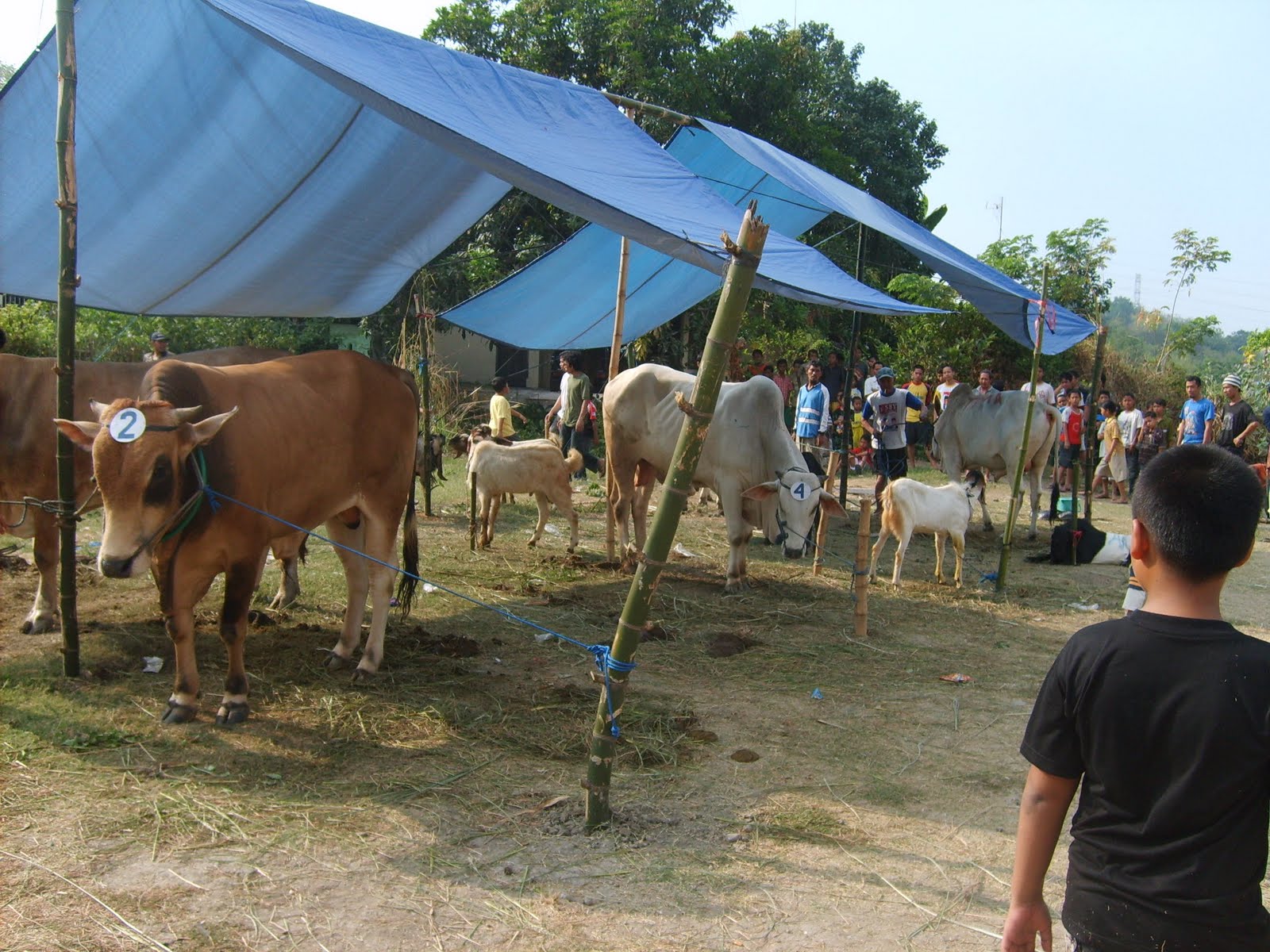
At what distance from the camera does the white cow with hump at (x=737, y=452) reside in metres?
8.14

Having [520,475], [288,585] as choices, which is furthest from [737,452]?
[288,585]

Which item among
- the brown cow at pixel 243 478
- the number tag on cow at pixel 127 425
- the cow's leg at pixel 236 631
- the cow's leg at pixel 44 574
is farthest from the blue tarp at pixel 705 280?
the number tag on cow at pixel 127 425

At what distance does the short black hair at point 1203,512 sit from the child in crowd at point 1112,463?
14.4 meters

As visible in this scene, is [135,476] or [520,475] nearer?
[135,476]

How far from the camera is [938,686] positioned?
20.0 feet

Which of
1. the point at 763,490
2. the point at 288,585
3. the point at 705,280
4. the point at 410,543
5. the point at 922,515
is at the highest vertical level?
the point at 705,280

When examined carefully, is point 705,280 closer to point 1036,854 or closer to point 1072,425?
point 1072,425

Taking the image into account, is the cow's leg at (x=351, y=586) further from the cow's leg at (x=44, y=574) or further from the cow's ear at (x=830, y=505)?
the cow's ear at (x=830, y=505)

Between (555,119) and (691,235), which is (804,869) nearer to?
(691,235)

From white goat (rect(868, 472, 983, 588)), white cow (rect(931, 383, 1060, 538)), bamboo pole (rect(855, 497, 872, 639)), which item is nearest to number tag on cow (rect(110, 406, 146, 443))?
bamboo pole (rect(855, 497, 872, 639))

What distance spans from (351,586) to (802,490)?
374 centimetres

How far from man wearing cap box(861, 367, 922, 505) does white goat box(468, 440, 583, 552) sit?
4.04m

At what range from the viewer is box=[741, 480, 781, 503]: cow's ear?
26.0 ft

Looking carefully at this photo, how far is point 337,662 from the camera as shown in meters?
5.82
